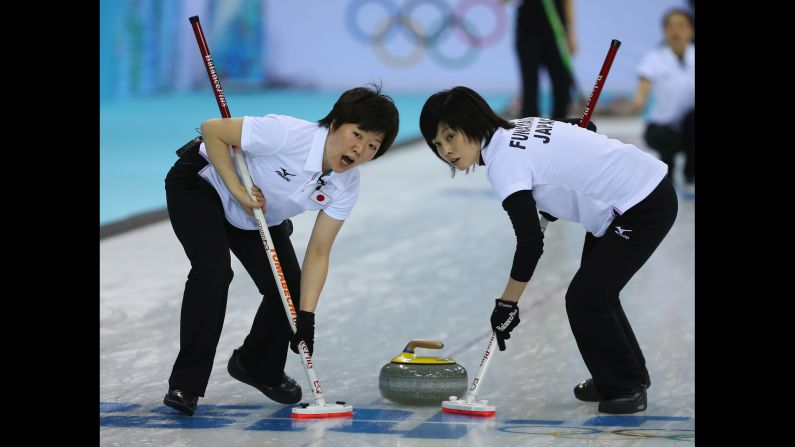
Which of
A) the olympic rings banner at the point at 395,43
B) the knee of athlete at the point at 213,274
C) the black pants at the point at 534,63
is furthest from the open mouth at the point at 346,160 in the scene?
the olympic rings banner at the point at 395,43

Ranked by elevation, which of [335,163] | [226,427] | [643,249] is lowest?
[226,427]

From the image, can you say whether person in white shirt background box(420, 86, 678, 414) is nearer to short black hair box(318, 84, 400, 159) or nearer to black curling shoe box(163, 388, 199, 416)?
short black hair box(318, 84, 400, 159)

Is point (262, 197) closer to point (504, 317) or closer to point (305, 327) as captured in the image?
point (305, 327)

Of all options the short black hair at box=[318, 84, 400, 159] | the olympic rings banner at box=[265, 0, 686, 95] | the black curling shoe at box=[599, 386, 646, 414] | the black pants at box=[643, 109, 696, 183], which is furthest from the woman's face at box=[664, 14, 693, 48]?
the olympic rings banner at box=[265, 0, 686, 95]

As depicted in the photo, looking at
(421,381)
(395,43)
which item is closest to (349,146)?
(421,381)

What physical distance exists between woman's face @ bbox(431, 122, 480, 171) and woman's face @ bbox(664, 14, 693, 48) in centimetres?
553

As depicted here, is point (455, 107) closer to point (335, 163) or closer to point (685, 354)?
point (335, 163)

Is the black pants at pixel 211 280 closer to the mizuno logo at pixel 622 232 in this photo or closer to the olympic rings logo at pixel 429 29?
the mizuno logo at pixel 622 232

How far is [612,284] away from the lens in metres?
4.60

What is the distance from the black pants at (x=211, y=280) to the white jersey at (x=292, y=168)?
0.45 feet
